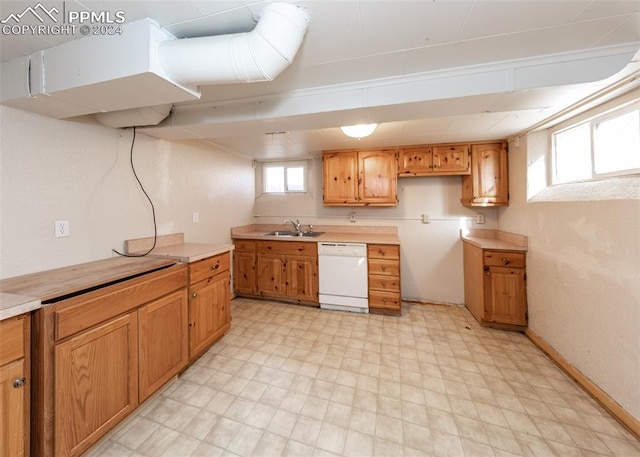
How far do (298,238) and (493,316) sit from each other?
2342 millimetres

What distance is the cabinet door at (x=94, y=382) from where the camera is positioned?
3.76 feet

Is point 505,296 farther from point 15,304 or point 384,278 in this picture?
point 15,304

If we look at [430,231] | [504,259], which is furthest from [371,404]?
[430,231]

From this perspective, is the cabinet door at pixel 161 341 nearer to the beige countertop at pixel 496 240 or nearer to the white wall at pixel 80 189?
the white wall at pixel 80 189

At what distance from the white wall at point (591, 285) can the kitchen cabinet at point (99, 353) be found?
2910 millimetres

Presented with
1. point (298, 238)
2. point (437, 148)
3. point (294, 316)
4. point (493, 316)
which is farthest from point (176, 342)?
point (437, 148)

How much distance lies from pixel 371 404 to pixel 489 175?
268 cm

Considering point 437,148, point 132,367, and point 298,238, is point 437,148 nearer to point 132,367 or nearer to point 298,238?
point 298,238

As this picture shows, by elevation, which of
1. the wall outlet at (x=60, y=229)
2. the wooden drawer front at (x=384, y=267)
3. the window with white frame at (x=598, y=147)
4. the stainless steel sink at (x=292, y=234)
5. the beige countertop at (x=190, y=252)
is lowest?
the wooden drawer front at (x=384, y=267)

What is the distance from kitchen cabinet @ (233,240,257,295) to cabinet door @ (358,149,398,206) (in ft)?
5.58

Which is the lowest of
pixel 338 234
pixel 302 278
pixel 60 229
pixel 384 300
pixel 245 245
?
pixel 384 300

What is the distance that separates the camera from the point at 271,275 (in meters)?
3.32

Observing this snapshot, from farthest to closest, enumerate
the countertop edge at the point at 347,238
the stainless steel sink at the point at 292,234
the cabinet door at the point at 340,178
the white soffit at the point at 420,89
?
the stainless steel sink at the point at 292,234
the cabinet door at the point at 340,178
the countertop edge at the point at 347,238
the white soffit at the point at 420,89

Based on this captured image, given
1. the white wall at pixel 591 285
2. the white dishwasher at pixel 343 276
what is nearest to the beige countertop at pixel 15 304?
the white dishwasher at pixel 343 276
